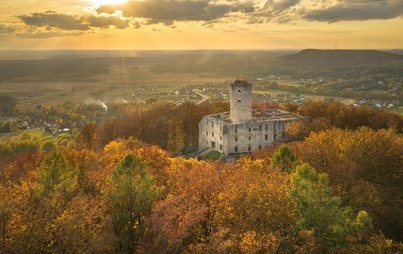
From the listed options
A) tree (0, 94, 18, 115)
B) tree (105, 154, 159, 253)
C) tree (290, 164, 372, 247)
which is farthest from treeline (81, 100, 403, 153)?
tree (0, 94, 18, 115)

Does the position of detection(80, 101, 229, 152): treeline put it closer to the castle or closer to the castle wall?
the castle

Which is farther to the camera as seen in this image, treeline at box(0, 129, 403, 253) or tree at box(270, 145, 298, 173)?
tree at box(270, 145, 298, 173)

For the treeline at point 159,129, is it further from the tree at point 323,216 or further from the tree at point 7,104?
the tree at point 7,104

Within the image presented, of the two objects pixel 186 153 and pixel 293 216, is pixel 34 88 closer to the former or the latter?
pixel 186 153

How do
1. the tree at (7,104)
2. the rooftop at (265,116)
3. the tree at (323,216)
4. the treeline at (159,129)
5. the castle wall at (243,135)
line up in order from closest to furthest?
the tree at (323,216)
the castle wall at (243,135)
the rooftop at (265,116)
the treeline at (159,129)
the tree at (7,104)

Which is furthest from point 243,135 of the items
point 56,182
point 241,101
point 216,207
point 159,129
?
point 216,207

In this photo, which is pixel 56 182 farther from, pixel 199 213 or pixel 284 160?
pixel 284 160

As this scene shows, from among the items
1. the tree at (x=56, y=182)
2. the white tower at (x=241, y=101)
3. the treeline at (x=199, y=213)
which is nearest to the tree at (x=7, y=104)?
the white tower at (x=241, y=101)

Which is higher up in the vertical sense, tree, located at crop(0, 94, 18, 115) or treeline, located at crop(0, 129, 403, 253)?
treeline, located at crop(0, 129, 403, 253)
